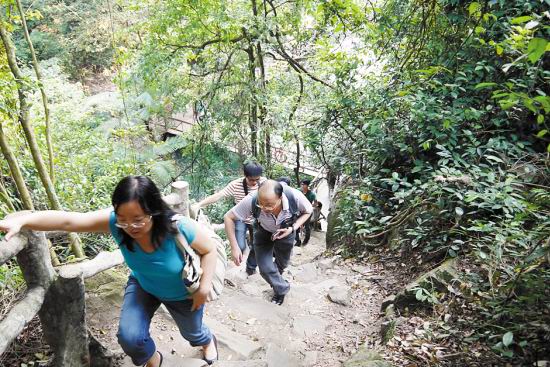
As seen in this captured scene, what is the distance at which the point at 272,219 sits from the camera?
150 inches

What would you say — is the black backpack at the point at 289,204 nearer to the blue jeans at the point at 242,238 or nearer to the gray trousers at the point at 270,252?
the gray trousers at the point at 270,252

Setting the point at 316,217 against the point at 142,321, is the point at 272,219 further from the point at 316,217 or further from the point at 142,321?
the point at 316,217

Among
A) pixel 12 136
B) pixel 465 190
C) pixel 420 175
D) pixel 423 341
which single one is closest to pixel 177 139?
pixel 12 136

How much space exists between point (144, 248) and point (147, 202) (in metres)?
0.36

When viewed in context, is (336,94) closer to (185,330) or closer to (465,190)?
(465,190)

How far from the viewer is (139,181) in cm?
204

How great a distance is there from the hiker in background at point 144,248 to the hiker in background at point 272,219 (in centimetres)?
107

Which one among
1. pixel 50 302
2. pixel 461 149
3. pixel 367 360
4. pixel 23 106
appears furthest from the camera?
pixel 461 149

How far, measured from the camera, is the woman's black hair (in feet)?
6.62

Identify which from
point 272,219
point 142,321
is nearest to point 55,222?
point 142,321

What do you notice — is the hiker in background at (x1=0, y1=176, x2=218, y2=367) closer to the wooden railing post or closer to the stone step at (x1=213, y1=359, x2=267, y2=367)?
the wooden railing post

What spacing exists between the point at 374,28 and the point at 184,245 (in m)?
5.99

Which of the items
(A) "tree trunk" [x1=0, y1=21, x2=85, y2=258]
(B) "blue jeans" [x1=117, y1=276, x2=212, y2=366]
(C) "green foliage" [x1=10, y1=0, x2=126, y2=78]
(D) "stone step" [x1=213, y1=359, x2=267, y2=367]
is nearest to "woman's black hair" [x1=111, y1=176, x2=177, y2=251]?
(B) "blue jeans" [x1=117, y1=276, x2=212, y2=366]

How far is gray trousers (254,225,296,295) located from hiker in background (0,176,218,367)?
1444 millimetres
